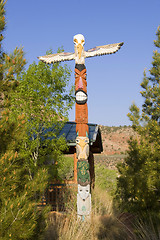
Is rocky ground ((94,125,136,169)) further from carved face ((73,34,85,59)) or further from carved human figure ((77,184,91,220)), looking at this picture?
carved human figure ((77,184,91,220))

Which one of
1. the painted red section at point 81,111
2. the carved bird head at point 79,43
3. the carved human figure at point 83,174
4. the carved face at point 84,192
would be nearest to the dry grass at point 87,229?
the carved face at point 84,192

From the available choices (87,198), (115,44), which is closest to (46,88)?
(115,44)

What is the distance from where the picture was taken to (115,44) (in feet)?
27.1

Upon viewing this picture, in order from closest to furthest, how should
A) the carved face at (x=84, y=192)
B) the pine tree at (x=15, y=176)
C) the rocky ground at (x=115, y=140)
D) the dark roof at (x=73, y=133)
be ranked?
1. the pine tree at (x=15, y=176)
2. the carved face at (x=84, y=192)
3. the dark roof at (x=73, y=133)
4. the rocky ground at (x=115, y=140)

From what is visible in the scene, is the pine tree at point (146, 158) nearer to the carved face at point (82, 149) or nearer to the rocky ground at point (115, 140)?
the carved face at point (82, 149)

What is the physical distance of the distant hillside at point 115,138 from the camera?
54.8 meters

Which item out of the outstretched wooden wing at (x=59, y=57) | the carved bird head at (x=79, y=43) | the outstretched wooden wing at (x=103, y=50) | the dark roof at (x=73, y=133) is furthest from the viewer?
Answer: the dark roof at (x=73, y=133)

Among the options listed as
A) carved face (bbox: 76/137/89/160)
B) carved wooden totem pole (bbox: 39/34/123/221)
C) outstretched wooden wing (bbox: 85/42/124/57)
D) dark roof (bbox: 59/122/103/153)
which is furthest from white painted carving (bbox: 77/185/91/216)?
outstretched wooden wing (bbox: 85/42/124/57)

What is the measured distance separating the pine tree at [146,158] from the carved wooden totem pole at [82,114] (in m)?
1.57

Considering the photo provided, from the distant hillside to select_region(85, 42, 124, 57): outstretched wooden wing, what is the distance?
4574 cm

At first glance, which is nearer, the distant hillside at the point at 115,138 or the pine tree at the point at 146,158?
the pine tree at the point at 146,158

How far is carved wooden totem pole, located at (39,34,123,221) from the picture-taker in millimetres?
7574

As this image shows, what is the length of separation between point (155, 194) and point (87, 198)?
7.54 feet

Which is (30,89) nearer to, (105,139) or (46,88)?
(46,88)
